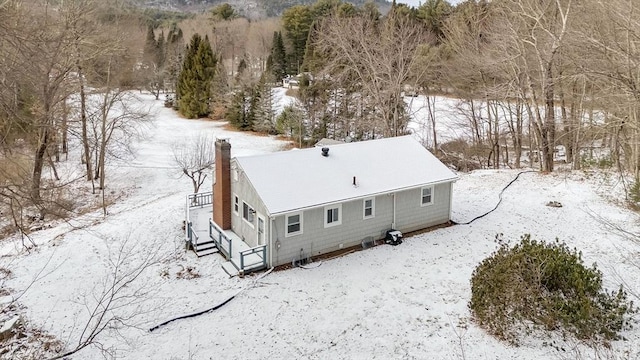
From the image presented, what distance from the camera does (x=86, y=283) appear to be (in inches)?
573

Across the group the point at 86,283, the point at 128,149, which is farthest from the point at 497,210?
the point at 128,149

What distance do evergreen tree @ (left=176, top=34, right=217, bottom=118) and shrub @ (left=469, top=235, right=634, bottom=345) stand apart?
43734mm

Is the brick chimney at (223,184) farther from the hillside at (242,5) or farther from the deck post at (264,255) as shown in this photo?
the hillside at (242,5)

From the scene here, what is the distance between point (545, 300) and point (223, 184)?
11011 millimetres

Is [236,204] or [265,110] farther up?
[265,110]

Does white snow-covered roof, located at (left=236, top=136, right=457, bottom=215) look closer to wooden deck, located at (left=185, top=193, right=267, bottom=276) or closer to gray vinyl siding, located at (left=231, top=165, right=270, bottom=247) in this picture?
gray vinyl siding, located at (left=231, top=165, right=270, bottom=247)

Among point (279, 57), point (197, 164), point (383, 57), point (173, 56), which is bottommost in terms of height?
point (197, 164)

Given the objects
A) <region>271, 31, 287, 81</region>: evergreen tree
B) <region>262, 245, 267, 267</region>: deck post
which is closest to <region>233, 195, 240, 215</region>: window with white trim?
<region>262, 245, 267, 267</region>: deck post

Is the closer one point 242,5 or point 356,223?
point 356,223

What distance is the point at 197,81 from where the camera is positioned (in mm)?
50688

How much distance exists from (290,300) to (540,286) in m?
6.55

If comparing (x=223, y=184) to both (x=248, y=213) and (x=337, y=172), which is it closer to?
(x=248, y=213)

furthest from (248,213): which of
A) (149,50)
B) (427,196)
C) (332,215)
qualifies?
(149,50)

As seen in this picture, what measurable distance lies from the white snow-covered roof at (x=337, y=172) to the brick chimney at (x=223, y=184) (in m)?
1.11
